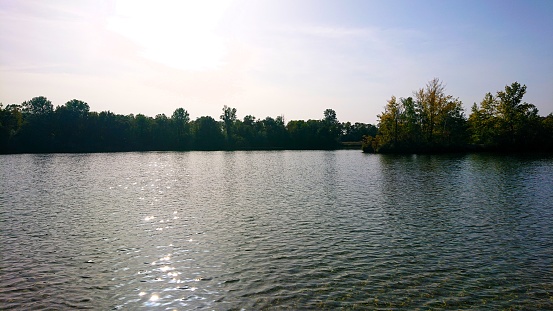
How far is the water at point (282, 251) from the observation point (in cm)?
1389

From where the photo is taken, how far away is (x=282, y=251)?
19.6 m

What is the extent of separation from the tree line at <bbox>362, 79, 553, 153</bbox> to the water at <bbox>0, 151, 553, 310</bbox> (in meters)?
79.7

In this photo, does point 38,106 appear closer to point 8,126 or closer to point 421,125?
point 8,126

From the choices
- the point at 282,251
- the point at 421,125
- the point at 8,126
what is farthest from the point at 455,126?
the point at 8,126

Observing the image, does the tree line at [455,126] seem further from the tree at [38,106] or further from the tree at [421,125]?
the tree at [38,106]

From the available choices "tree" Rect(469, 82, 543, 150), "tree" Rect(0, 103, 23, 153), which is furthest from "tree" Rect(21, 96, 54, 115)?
"tree" Rect(469, 82, 543, 150)

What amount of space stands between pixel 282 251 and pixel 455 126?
123 metres

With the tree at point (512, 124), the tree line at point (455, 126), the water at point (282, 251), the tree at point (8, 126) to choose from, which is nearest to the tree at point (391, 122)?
the tree line at point (455, 126)

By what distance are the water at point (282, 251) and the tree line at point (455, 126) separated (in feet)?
261

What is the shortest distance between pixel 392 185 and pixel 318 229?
77.0 feet

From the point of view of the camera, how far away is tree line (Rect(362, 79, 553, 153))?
113 meters

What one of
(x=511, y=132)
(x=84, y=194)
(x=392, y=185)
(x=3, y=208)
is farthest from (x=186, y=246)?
(x=511, y=132)

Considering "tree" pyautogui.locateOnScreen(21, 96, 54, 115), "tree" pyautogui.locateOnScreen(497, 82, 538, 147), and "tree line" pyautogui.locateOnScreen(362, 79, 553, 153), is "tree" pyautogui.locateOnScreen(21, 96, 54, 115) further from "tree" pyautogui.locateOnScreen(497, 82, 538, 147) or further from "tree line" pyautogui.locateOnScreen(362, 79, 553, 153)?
"tree" pyautogui.locateOnScreen(497, 82, 538, 147)

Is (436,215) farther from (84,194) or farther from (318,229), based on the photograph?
(84,194)
